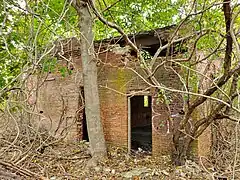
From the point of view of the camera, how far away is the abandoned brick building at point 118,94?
8766 millimetres

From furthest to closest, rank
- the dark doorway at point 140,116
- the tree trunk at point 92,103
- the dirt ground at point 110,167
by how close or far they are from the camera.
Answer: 1. the dark doorway at point 140,116
2. the tree trunk at point 92,103
3. the dirt ground at point 110,167

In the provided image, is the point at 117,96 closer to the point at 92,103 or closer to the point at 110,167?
the point at 92,103

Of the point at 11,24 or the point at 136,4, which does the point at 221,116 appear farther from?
the point at 136,4

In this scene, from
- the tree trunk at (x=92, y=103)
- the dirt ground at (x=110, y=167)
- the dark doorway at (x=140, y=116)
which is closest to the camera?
the dirt ground at (x=110, y=167)

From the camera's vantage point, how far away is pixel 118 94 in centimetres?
1007

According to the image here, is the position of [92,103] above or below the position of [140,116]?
above

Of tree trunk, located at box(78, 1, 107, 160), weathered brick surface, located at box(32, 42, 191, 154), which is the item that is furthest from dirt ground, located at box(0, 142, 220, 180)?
weathered brick surface, located at box(32, 42, 191, 154)

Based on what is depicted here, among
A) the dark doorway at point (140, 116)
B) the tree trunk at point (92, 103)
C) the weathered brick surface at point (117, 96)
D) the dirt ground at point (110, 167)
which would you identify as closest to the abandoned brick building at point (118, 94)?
the weathered brick surface at point (117, 96)

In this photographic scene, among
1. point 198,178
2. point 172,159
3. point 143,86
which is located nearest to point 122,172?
point 172,159

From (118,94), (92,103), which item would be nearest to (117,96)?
(118,94)

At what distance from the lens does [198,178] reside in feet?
22.7

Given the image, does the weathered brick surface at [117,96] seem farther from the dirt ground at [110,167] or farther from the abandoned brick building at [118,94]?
the dirt ground at [110,167]

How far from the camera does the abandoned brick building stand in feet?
28.8

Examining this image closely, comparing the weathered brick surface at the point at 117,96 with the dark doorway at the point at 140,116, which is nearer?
the weathered brick surface at the point at 117,96
